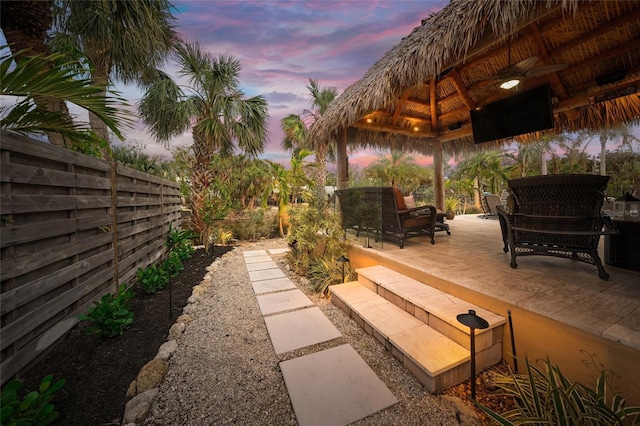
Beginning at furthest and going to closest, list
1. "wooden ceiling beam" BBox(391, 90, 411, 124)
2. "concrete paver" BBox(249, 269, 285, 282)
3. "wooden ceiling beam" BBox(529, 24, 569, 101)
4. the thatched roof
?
"wooden ceiling beam" BBox(391, 90, 411, 124)
"concrete paver" BBox(249, 269, 285, 282)
"wooden ceiling beam" BBox(529, 24, 569, 101)
the thatched roof

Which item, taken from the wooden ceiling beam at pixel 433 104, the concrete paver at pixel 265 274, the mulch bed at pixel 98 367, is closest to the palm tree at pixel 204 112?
the concrete paver at pixel 265 274

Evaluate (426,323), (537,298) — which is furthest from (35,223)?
(537,298)

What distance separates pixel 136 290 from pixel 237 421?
2.79 metres

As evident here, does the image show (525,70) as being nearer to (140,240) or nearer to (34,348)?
(34,348)

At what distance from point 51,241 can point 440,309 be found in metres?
3.31

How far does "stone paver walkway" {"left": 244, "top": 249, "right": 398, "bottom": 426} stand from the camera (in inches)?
60.8

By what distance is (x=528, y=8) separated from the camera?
7.32 feet

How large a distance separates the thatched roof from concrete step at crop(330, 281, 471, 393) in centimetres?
296

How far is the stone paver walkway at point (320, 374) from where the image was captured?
154 cm

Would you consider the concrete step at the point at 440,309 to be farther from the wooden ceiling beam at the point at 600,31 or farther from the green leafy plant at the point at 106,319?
the wooden ceiling beam at the point at 600,31

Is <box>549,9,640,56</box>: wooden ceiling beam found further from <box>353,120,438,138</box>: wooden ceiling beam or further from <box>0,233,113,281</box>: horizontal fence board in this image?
<box>0,233,113,281</box>: horizontal fence board

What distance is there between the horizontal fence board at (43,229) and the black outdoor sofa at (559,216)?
4296mm

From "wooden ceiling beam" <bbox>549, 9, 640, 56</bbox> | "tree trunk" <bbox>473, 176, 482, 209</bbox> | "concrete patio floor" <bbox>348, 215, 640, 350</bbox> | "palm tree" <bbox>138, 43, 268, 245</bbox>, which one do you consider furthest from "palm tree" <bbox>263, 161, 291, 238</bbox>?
"tree trunk" <bbox>473, 176, 482, 209</bbox>

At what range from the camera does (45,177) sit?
71.8 inches
